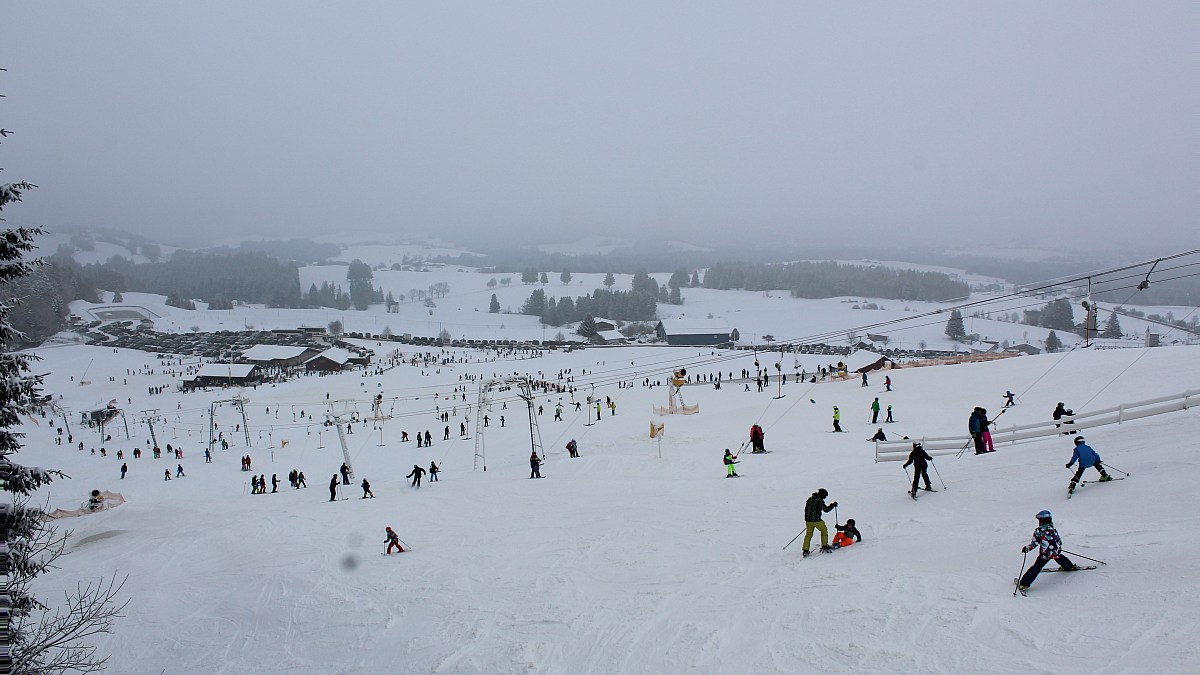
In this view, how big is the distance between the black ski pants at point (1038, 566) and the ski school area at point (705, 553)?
0.14m

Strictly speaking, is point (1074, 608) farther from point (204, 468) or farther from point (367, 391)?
point (367, 391)

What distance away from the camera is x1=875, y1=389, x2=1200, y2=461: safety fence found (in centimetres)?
1112

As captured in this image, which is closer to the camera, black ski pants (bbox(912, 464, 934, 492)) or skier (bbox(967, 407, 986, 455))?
black ski pants (bbox(912, 464, 934, 492))

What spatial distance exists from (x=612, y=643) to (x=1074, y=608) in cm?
446

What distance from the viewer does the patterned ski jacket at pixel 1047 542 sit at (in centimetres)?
583

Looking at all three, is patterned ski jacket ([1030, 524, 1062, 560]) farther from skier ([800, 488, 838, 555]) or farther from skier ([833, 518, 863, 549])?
skier ([833, 518, 863, 549])

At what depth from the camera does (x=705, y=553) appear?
946cm

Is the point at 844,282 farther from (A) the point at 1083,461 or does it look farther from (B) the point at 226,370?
(A) the point at 1083,461

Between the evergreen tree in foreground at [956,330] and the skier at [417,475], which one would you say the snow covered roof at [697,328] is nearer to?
the evergreen tree in foreground at [956,330]

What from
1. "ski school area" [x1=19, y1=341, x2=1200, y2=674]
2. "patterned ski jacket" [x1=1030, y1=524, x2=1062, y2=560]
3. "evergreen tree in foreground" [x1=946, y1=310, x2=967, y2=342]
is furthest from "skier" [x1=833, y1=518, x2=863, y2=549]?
"evergreen tree in foreground" [x1=946, y1=310, x2=967, y2=342]

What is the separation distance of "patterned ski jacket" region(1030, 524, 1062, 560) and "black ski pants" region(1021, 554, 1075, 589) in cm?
5

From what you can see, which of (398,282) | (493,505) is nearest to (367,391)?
(493,505)

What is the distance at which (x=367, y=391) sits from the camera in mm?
47406

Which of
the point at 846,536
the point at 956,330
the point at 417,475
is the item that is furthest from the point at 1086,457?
the point at 956,330
